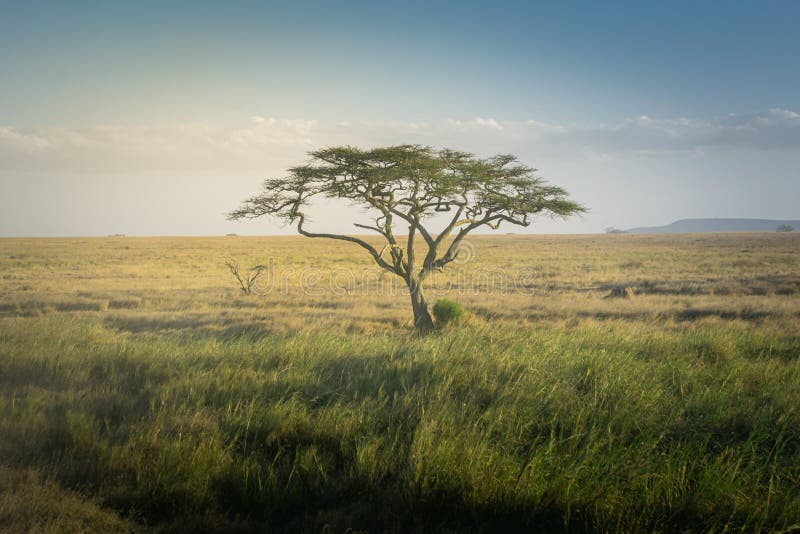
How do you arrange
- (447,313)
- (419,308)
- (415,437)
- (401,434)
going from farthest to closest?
(419,308) → (447,313) → (401,434) → (415,437)

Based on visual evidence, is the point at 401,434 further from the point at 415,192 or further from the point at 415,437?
the point at 415,192

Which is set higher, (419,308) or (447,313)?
(419,308)

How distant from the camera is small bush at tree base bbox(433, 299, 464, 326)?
16781 mm

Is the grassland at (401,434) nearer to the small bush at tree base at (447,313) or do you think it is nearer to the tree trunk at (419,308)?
the small bush at tree base at (447,313)

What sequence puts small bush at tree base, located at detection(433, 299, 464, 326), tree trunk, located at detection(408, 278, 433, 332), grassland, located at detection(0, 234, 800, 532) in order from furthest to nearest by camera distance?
tree trunk, located at detection(408, 278, 433, 332) < small bush at tree base, located at detection(433, 299, 464, 326) < grassland, located at detection(0, 234, 800, 532)

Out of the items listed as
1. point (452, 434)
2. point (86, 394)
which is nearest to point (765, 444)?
point (452, 434)

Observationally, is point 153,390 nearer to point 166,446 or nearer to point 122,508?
point 166,446

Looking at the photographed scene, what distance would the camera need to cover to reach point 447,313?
1698 cm

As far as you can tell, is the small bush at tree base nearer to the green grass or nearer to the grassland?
the grassland

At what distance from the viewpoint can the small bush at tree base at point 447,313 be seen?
55.1ft

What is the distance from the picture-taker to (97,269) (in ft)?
144

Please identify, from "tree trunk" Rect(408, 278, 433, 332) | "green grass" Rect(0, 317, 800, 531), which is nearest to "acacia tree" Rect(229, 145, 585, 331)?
"tree trunk" Rect(408, 278, 433, 332)

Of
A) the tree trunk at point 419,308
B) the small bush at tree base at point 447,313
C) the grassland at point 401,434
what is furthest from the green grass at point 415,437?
the tree trunk at point 419,308

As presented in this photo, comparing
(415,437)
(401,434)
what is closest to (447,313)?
(401,434)
